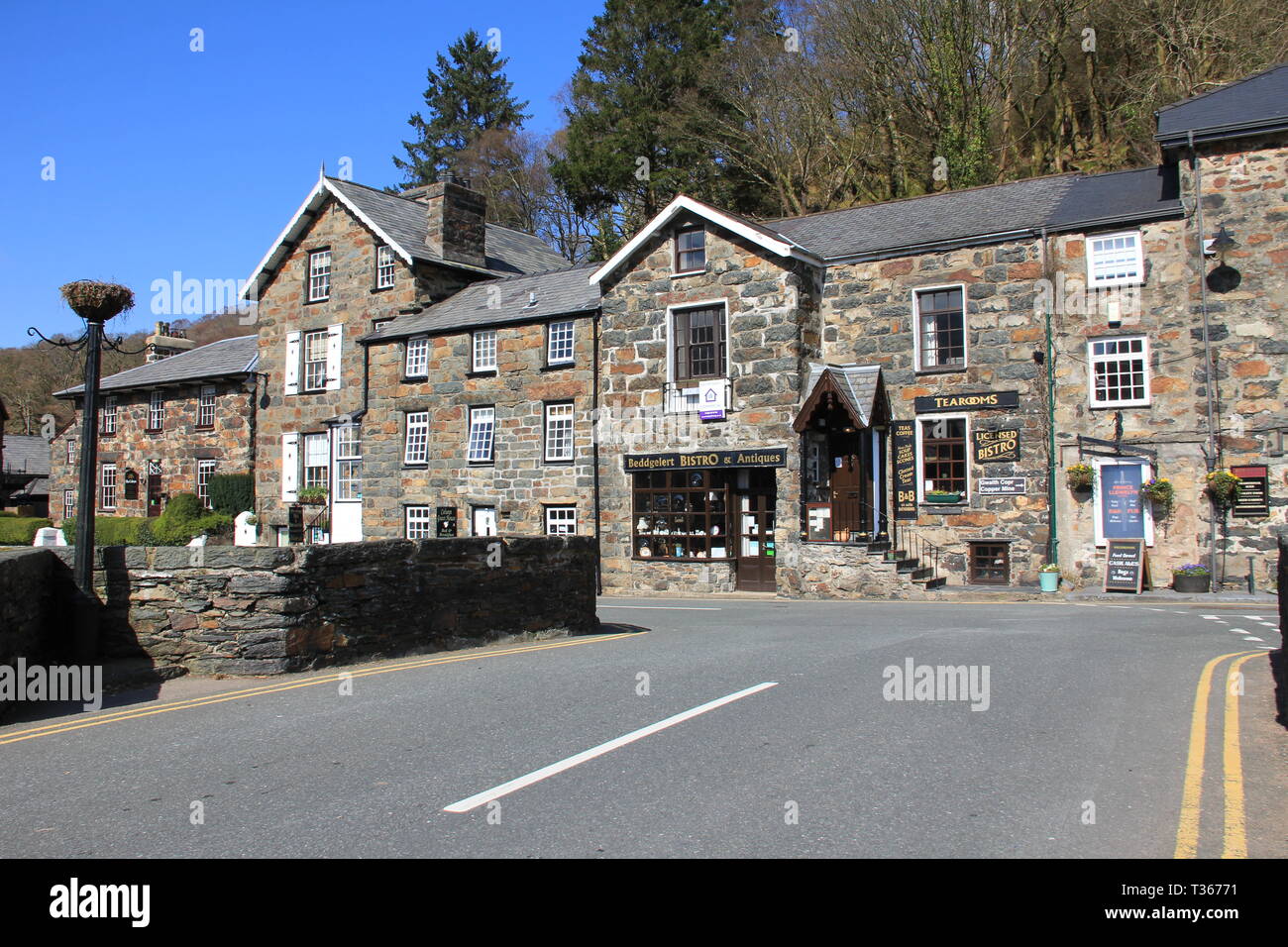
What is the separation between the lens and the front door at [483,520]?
99.3 feet

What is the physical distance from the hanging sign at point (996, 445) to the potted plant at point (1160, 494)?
2.81 meters

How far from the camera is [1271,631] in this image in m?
14.6

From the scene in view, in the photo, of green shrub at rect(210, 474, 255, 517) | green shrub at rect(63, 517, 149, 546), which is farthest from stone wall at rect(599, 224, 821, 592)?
green shrub at rect(63, 517, 149, 546)

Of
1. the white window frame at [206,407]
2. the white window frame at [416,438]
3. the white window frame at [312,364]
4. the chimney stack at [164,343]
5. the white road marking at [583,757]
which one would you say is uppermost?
the chimney stack at [164,343]

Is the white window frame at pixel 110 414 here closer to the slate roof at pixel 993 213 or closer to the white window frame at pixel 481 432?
the white window frame at pixel 481 432

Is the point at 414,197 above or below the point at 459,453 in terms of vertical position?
above

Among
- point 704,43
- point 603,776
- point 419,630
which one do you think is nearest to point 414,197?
point 704,43

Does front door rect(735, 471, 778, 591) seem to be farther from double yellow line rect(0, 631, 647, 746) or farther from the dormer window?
double yellow line rect(0, 631, 647, 746)

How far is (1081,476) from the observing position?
22.6 meters

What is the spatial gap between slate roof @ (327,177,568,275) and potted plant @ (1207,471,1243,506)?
23537mm

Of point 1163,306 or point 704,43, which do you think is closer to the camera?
point 1163,306

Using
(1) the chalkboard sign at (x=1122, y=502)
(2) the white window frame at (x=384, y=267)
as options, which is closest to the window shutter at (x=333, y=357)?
(2) the white window frame at (x=384, y=267)

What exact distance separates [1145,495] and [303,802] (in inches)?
832

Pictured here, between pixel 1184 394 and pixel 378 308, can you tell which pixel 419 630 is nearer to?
pixel 1184 394
